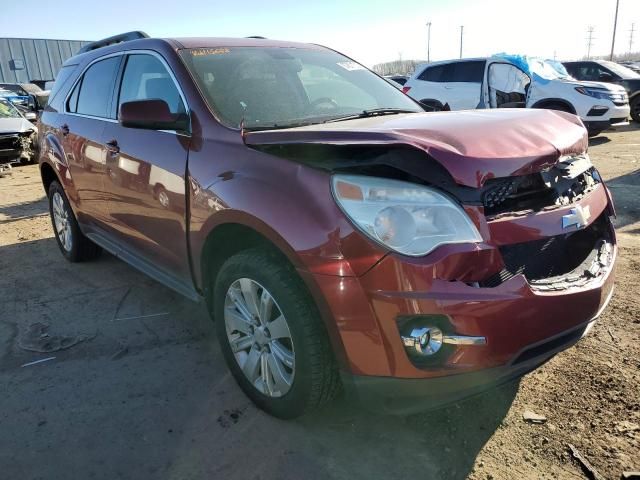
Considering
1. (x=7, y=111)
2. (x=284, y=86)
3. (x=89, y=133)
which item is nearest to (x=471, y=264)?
(x=284, y=86)

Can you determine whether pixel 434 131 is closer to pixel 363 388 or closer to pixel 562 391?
pixel 363 388

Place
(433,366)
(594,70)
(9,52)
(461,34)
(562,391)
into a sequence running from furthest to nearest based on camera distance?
(461,34)
(9,52)
(594,70)
(562,391)
(433,366)

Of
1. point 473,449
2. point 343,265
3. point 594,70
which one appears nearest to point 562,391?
point 473,449

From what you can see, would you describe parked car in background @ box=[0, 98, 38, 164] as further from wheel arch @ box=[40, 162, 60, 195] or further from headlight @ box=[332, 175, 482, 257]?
headlight @ box=[332, 175, 482, 257]

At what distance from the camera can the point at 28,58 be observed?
123ft

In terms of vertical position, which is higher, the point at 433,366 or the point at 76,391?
the point at 433,366

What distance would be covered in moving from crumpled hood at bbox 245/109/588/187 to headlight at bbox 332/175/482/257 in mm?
126

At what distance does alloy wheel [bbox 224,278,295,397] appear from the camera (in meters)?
2.34

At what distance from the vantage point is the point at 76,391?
2852 mm

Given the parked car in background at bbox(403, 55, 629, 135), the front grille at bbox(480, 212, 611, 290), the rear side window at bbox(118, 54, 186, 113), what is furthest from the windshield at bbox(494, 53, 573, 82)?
the front grille at bbox(480, 212, 611, 290)

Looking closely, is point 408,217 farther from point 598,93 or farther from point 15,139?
point 15,139

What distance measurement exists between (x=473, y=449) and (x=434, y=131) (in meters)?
1.38

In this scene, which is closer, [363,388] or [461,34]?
[363,388]

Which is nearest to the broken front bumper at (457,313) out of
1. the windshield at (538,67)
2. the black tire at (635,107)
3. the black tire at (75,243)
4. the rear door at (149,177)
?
the rear door at (149,177)
